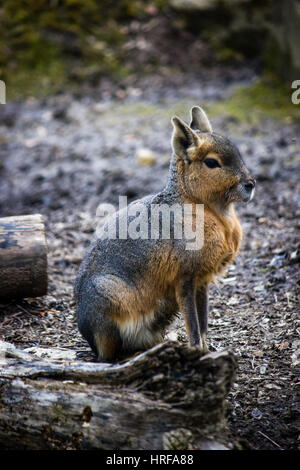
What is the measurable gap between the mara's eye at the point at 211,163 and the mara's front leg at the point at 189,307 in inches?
30.7

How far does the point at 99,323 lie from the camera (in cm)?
366

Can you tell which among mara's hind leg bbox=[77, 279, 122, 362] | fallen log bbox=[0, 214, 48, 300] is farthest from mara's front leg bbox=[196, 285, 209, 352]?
fallen log bbox=[0, 214, 48, 300]

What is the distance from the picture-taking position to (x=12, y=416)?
291 cm

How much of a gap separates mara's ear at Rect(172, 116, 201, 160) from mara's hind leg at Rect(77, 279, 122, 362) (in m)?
1.05

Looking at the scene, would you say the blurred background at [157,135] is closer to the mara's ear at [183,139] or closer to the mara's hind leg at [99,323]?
the mara's hind leg at [99,323]

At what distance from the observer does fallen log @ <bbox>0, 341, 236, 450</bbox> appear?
2773 mm

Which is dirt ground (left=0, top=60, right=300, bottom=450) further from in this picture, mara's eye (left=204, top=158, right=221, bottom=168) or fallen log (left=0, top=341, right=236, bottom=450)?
mara's eye (left=204, top=158, right=221, bottom=168)

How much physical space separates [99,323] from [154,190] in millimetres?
3624

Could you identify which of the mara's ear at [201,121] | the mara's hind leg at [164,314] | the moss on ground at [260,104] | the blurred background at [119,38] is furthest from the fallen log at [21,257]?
the blurred background at [119,38]

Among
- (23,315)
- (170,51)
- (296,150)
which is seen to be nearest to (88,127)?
(170,51)

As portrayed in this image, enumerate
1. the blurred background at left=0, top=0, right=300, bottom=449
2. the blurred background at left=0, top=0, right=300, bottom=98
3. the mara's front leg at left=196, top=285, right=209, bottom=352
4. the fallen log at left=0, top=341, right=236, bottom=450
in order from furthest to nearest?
the blurred background at left=0, top=0, right=300, bottom=98 < the blurred background at left=0, top=0, right=300, bottom=449 < the mara's front leg at left=196, top=285, right=209, bottom=352 < the fallen log at left=0, top=341, right=236, bottom=450

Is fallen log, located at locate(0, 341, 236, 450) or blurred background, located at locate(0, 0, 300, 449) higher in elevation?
blurred background, located at locate(0, 0, 300, 449)

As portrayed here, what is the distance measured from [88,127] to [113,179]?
1.92 metres

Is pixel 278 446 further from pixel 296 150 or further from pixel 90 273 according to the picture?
pixel 296 150
